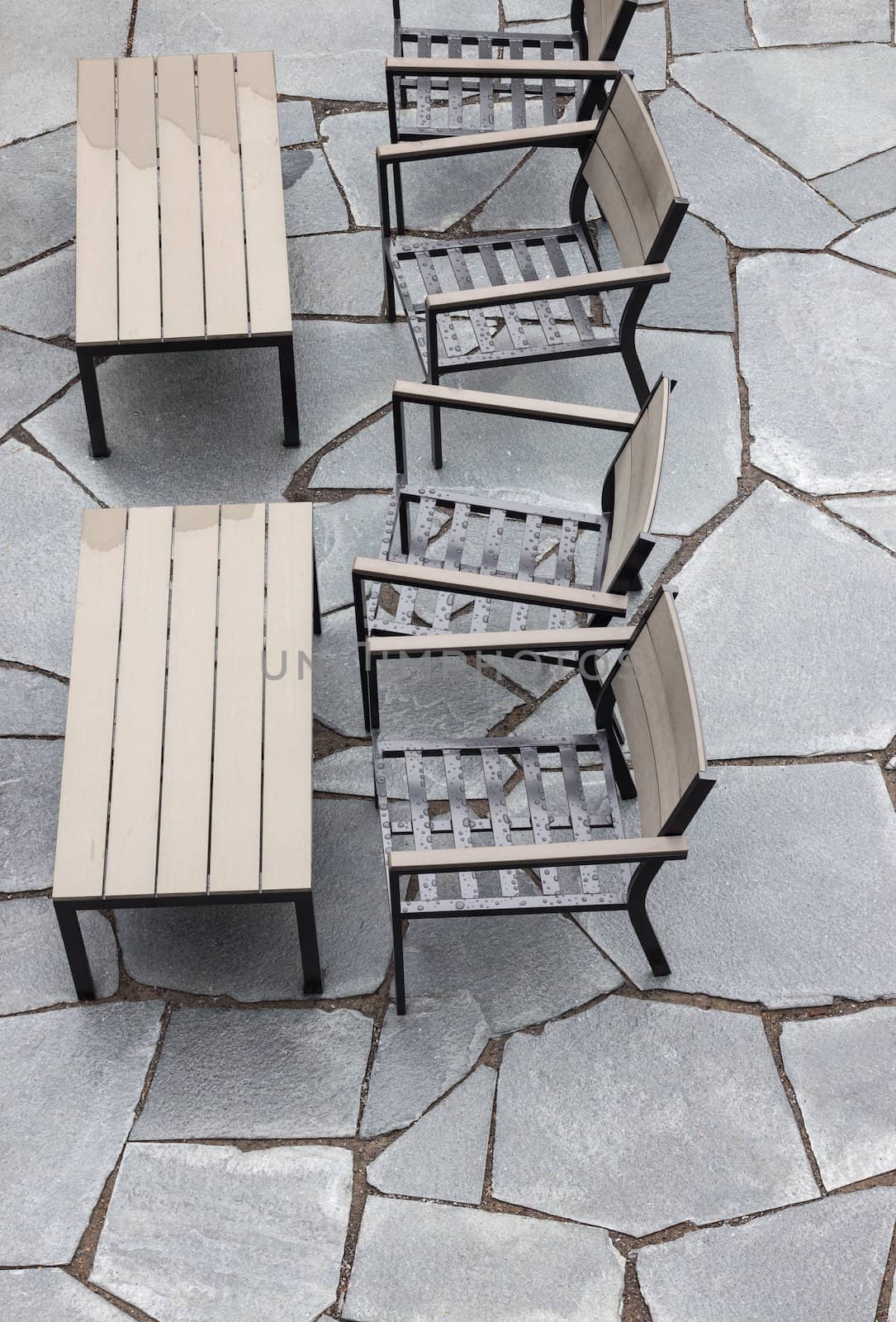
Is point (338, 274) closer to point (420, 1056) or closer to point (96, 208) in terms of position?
point (96, 208)

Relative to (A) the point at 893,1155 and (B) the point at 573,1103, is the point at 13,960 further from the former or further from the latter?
(A) the point at 893,1155

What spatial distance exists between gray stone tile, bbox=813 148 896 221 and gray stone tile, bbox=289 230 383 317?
1.74 metres

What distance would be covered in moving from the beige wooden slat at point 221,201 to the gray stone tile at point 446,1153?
232 cm

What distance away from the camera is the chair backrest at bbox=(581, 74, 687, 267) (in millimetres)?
3783

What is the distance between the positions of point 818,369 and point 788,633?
3.77 ft

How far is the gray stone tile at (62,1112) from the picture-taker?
2.95m

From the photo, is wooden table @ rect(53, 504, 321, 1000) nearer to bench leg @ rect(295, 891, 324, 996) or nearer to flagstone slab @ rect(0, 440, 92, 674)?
bench leg @ rect(295, 891, 324, 996)

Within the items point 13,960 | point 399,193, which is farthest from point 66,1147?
point 399,193

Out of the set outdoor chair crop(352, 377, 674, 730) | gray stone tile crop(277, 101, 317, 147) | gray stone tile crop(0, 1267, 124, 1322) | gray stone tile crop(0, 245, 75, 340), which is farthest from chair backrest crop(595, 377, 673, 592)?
gray stone tile crop(277, 101, 317, 147)

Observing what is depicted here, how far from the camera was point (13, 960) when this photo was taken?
10.9 feet

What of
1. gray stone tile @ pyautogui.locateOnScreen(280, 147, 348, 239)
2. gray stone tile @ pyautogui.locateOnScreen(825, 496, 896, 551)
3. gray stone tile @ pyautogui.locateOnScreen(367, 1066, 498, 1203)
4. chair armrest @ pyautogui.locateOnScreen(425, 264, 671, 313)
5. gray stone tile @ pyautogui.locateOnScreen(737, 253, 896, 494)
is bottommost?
gray stone tile @ pyautogui.locateOnScreen(367, 1066, 498, 1203)

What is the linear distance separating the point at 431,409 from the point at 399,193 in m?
1.09

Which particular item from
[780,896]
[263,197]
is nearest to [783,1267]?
[780,896]

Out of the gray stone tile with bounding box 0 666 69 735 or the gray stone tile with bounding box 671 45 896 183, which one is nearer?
the gray stone tile with bounding box 0 666 69 735
